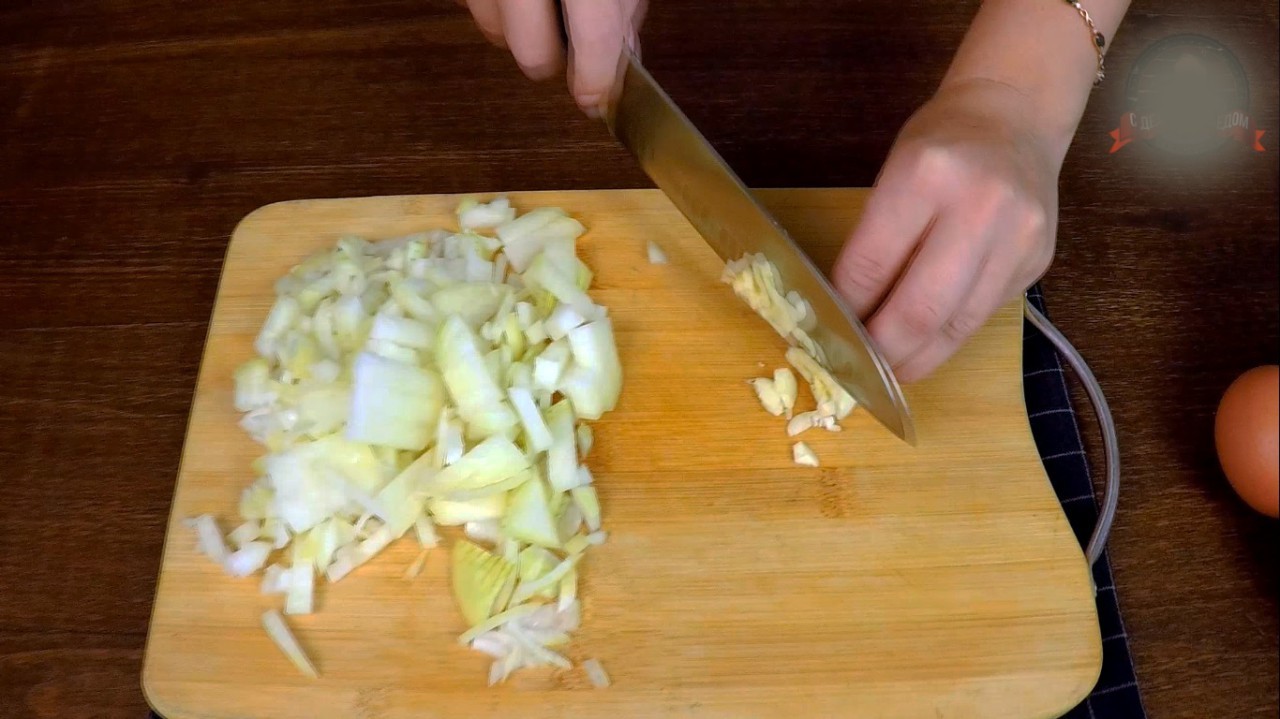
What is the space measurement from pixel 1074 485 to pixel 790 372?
0.43 meters

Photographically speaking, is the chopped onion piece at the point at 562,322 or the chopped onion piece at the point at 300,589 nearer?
the chopped onion piece at the point at 300,589

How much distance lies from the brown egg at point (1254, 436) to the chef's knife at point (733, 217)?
1.13 ft

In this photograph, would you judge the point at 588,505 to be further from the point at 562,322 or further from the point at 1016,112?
the point at 1016,112

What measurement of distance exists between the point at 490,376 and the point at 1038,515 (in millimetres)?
731

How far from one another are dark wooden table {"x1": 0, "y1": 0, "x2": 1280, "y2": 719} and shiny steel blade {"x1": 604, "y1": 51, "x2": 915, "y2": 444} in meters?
0.30

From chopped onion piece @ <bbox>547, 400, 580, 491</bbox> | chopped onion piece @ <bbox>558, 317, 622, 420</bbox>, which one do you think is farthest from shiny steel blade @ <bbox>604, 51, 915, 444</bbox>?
chopped onion piece @ <bbox>547, 400, 580, 491</bbox>

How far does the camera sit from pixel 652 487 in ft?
3.76

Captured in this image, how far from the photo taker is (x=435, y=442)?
1.16 meters

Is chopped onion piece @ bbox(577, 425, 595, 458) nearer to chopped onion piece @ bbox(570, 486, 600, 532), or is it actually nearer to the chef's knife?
chopped onion piece @ bbox(570, 486, 600, 532)

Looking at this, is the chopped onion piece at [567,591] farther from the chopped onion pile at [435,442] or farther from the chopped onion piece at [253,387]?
the chopped onion piece at [253,387]

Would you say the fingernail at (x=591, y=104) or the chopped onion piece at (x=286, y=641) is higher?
the fingernail at (x=591, y=104)

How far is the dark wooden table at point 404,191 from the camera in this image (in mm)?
1146

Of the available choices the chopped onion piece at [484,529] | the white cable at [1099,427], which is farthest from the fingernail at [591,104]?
the white cable at [1099,427]

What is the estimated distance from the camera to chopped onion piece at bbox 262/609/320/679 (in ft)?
3.37
